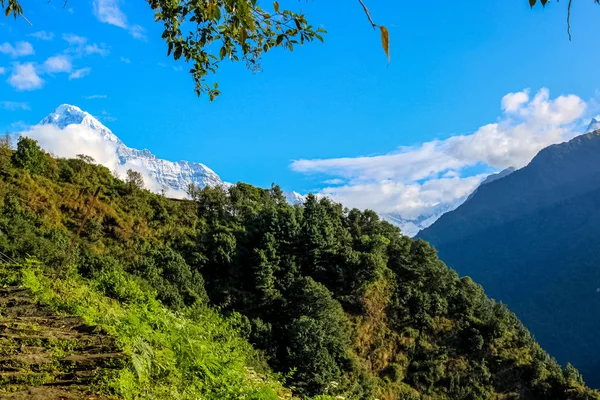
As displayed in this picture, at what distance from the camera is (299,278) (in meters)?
31.2

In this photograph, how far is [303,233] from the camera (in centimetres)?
3434

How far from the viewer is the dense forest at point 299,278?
25000 millimetres

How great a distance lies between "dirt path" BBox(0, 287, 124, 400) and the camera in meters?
3.03

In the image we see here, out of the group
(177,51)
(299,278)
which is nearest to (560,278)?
(299,278)

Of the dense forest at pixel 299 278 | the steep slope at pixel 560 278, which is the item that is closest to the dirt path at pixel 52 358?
the dense forest at pixel 299 278

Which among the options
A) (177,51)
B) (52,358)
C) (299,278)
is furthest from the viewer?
(299,278)

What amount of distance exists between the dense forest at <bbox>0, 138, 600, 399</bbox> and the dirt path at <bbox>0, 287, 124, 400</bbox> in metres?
16.7

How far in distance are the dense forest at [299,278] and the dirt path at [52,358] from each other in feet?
54.7

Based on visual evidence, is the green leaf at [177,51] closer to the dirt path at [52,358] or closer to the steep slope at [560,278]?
the dirt path at [52,358]

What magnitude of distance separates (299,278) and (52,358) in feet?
91.9

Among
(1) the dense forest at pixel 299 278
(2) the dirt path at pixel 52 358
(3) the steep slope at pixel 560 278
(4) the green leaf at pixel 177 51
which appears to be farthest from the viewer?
(3) the steep slope at pixel 560 278

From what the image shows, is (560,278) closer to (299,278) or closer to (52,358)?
(299,278)

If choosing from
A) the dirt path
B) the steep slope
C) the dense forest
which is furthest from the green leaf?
the steep slope

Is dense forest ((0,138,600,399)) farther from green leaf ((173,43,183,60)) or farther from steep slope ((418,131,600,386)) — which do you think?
steep slope ((418,131,600,386))
